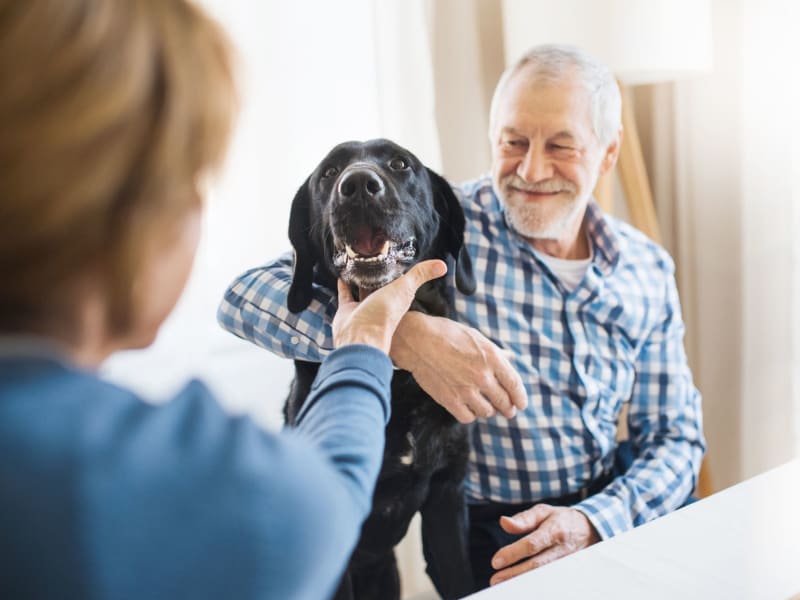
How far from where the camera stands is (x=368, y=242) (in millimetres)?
926

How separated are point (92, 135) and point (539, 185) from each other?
815mm

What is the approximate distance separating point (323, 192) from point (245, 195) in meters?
0.11

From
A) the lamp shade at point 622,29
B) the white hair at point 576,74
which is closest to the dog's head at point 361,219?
the white hair at point 576,74

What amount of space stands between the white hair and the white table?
61 centimetres

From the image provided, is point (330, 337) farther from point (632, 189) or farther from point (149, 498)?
point (632, 189)

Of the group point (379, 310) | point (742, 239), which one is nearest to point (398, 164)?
point (379, 310)

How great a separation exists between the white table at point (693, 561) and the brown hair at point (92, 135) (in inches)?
27.6

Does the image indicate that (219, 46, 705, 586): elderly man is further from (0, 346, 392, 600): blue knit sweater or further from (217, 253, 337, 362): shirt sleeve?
(0, 346, 392, 600): blue knit sweater

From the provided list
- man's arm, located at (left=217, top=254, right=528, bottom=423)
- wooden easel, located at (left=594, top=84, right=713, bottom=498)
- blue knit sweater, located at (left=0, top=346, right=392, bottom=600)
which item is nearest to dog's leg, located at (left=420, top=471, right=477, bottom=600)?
man's arm, located at (left=217, top=254, right=528, bottom=423)

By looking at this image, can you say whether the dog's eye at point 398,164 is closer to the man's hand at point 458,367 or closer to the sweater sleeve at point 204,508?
the man's hand at point 458,367

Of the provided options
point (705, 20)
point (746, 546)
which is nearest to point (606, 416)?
point (746, 546)

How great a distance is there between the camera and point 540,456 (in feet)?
3.86

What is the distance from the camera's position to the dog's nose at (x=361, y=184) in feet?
2.97

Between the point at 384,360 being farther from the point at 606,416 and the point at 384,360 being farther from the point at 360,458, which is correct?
the point at 606,416
